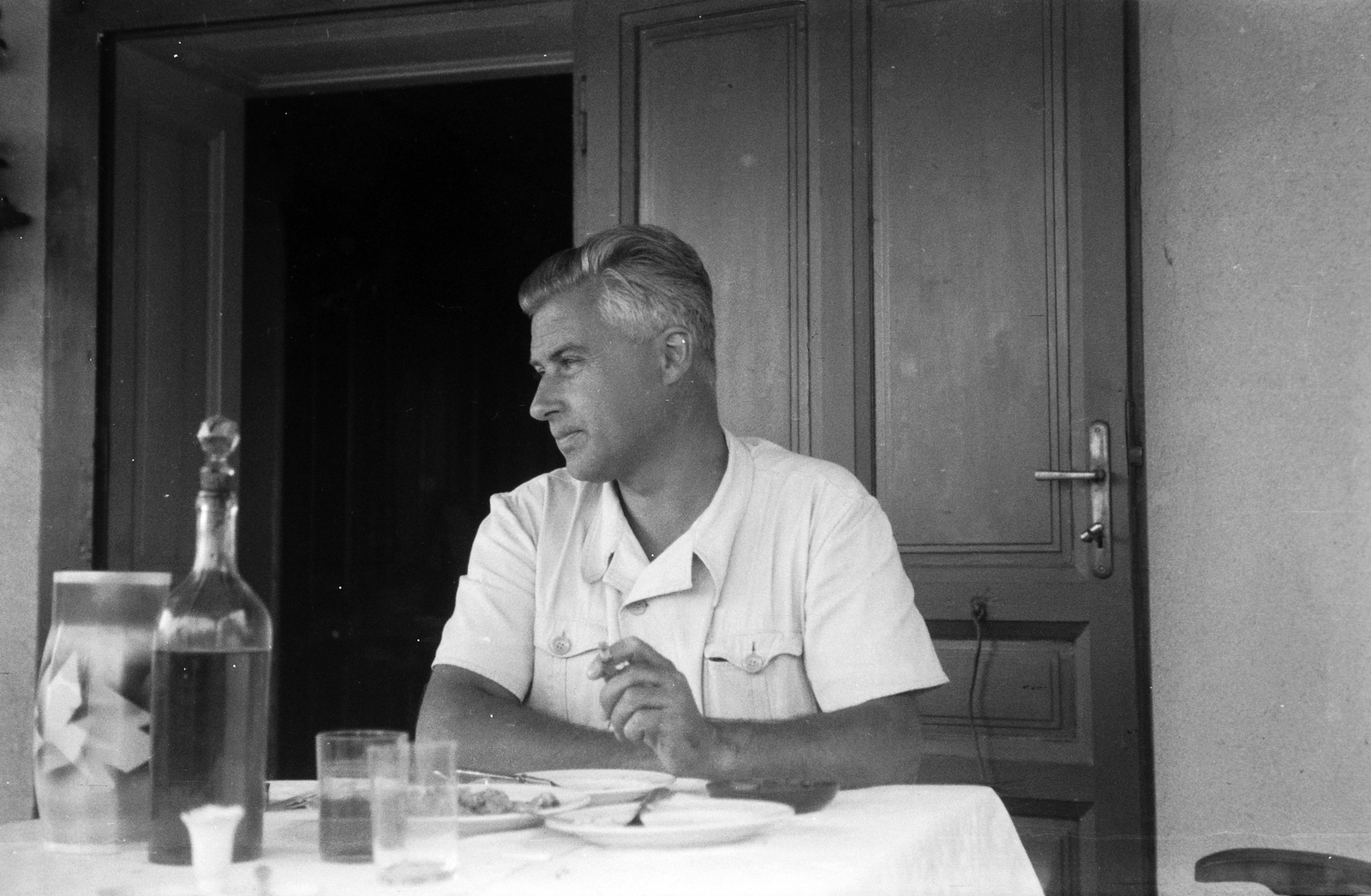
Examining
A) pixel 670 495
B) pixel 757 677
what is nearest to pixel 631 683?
pixel 757 677

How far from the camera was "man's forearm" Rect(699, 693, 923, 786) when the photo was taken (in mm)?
1279

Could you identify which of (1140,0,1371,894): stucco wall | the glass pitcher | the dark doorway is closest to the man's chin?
the glass pitcher

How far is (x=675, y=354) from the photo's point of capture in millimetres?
1809

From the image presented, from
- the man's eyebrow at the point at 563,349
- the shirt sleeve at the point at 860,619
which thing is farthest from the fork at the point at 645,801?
the man's eyebrow at the point at 563,349

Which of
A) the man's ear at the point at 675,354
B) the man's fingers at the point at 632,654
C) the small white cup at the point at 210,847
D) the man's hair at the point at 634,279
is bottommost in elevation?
the small white cup at the point at 210,847

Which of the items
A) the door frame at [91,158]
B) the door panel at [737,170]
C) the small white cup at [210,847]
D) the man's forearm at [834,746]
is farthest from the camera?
the door frame at [91,158]

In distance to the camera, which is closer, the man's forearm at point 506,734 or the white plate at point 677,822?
the white plate at point 677,822

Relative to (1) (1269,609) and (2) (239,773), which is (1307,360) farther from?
(2) (239,773)

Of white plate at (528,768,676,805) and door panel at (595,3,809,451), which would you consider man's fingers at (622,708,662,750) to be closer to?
white plate at (528,768,676,805)

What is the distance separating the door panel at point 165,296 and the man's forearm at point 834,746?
2215 mm

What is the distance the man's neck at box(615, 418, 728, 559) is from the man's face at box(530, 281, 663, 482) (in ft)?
0.09

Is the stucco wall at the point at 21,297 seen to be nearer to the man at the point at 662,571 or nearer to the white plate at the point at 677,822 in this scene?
the man at the point at 662,571

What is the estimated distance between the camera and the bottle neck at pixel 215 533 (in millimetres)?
797

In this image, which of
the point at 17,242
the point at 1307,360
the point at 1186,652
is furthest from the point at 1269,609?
the point at 17,242
